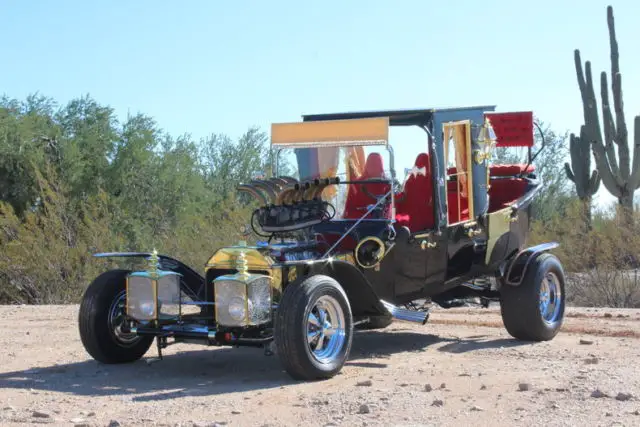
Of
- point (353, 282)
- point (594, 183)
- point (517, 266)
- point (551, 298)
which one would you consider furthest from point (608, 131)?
point (353, 282)

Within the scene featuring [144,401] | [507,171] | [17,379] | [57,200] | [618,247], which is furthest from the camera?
[57,200]

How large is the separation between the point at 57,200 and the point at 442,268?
12.9 m

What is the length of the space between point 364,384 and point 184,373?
1917mm

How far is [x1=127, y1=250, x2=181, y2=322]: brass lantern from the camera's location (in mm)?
8469

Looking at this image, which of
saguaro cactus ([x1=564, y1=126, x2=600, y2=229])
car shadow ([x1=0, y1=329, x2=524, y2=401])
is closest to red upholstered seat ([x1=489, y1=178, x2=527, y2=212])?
car shadow ([x1=0, y1=329, x2=524, y2=401])

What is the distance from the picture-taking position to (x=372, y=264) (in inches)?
357

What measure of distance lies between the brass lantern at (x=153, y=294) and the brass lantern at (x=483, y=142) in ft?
11.5

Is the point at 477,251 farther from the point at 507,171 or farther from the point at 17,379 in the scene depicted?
the point at 17,379

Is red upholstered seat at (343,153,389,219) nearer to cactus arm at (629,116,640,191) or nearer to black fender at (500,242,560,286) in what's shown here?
black fender at (500,242,560,286)

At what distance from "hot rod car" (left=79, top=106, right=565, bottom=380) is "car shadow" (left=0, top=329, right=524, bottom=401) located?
0.30 metres

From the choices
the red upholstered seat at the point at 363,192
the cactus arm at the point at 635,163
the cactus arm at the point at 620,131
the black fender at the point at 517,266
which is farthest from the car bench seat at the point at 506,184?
the cactus arm at the point at 620,131

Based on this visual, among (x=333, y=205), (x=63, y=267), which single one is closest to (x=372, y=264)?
(x=333, y=205)

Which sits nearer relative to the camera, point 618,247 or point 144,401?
point 144,401

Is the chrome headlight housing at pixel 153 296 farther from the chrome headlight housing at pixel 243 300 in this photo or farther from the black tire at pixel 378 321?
the black tire at pixel 378 321
